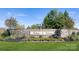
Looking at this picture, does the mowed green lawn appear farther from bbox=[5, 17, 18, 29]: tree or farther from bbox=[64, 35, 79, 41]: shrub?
bbox=[5, 17, 18, 29]: tree

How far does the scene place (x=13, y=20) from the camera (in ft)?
17.2

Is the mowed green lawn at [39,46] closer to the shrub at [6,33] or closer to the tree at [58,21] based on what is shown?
the shrub at [6,33]

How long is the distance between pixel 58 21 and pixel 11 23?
945 millimetres

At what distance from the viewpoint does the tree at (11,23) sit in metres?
5.23

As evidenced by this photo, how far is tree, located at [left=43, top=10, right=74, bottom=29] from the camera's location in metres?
5.28

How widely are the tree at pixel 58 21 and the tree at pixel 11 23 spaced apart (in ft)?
1.97

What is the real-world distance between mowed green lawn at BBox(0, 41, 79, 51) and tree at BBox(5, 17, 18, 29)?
341 millimetres

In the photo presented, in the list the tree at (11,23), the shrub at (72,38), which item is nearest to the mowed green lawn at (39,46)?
the shrub at (72,38)

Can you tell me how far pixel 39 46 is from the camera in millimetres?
5258

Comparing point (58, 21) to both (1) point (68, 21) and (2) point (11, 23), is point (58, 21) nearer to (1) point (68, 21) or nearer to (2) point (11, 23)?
(1) point (68, 21)

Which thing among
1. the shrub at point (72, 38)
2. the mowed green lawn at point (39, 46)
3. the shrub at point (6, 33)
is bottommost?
the mowed green lawn at point (39, 46)
